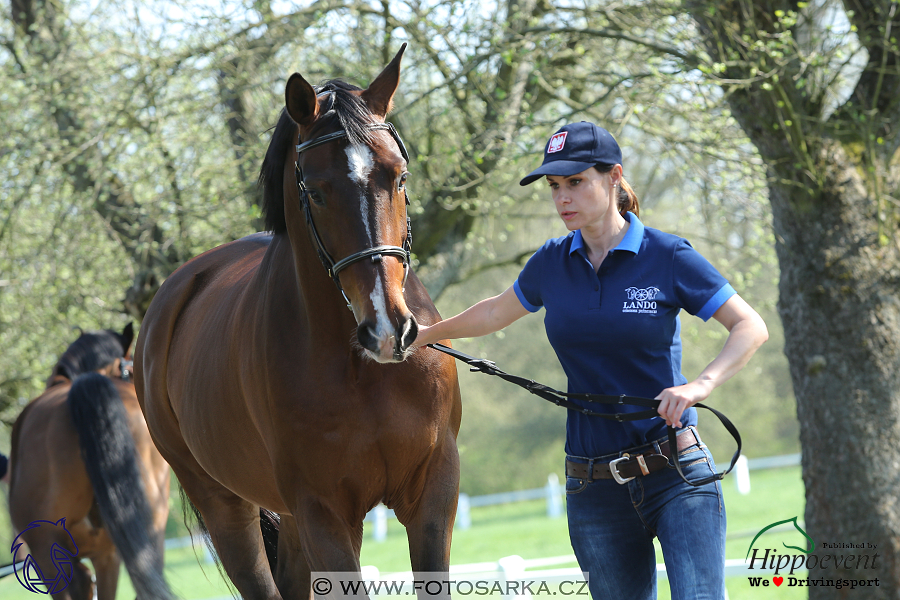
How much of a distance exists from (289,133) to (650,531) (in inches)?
70.5

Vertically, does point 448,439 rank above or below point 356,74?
below

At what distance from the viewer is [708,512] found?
2.28 metres

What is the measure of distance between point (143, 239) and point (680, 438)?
22.2ft

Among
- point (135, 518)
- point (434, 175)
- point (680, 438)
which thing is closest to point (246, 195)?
point (434, 175)

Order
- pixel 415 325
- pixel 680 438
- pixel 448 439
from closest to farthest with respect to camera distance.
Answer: pixel 415 325
pixel 680 438
pixel 448 439

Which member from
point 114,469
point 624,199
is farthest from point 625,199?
point 114,469

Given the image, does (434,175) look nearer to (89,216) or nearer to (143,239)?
(143,239)

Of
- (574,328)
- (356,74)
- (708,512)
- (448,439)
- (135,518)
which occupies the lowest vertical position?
(135,518)

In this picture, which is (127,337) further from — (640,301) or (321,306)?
(640,301)

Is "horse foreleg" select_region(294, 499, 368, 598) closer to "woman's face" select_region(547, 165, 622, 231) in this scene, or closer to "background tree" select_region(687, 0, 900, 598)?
"woman's face" select_region(547, 165, 622, 231)

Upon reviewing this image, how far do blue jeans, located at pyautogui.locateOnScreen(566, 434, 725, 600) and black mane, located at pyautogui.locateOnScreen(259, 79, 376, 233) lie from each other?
127 cm

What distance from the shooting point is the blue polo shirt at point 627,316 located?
2326 mm

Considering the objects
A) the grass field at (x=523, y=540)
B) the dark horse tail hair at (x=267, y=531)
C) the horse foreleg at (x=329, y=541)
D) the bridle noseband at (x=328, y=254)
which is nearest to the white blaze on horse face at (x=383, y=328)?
the bridle noseband at (x=328, y=254)

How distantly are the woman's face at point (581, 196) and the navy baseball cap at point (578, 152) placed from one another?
0.03 m
